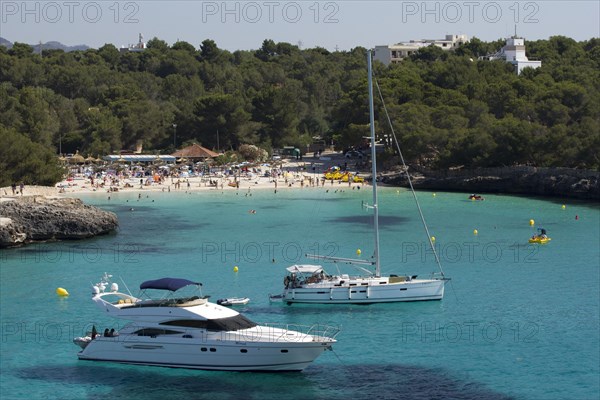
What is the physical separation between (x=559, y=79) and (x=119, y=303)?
9110 cm

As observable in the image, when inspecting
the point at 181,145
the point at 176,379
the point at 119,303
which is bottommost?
the point at 176,379

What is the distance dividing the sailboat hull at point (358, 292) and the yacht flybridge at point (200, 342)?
10.1 m

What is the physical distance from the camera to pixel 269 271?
53.1 metres

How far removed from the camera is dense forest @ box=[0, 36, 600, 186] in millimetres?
93688

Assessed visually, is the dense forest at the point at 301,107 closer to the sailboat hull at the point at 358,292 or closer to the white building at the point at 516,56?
the white building at the point at 516,56

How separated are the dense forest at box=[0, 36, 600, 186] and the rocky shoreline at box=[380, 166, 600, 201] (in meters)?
1.45

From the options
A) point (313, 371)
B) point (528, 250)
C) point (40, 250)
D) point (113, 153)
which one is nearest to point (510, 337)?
point (313, 371)

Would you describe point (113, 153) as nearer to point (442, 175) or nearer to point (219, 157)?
point (219, 157)

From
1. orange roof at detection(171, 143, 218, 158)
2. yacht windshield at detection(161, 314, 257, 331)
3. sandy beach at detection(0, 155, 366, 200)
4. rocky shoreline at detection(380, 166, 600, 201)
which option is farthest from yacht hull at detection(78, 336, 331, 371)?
orange roof at detection(171, 143, 218, 158)

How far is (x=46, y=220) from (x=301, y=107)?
76670 millimetres

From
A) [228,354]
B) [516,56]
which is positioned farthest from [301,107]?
[228,354]

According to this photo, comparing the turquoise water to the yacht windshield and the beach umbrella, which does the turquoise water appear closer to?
the yacht windshield

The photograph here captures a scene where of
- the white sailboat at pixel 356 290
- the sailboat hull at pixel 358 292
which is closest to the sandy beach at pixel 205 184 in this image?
the white sailboat at pixel 356 290

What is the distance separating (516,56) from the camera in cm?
14125
